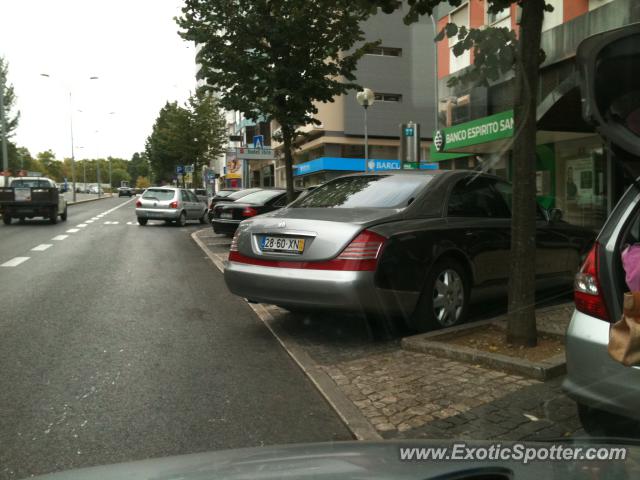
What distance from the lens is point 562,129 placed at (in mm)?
13406

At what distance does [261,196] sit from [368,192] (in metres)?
8.95

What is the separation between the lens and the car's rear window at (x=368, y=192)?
5605 millimetres

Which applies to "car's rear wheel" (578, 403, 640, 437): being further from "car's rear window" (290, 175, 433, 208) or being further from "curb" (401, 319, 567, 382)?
"car's rear window" (290, 175, 433, 208)

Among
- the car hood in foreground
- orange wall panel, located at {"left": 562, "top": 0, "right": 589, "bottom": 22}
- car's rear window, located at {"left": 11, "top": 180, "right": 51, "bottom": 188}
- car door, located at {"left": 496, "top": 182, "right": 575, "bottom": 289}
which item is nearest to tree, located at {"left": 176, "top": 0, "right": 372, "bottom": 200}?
orange wall panel, located at {"left": 562, "top": 0, "right": 589, "bottom": 22}

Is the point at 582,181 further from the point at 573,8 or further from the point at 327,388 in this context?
the point at 327,388

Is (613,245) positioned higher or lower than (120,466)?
higher

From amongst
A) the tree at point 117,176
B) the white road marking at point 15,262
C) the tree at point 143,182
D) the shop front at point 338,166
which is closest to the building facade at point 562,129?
the white road marking at point 15,262

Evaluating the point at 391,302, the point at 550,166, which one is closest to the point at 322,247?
the point at 391,302

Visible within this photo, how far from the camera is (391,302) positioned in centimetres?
504

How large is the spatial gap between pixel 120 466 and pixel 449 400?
2.60 metres

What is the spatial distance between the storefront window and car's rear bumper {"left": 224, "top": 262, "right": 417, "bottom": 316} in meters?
9.90

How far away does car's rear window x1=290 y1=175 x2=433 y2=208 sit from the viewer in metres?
5.61

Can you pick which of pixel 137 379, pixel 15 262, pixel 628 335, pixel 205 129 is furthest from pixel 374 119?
pixel 628 335

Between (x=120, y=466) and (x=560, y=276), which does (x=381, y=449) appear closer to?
(x=120, y=466)
